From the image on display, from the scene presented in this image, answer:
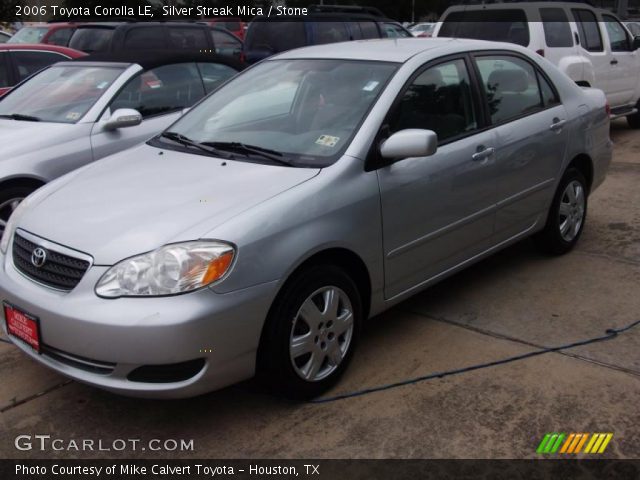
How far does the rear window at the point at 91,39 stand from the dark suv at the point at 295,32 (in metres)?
2.23

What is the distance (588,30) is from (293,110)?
6940 millimetres

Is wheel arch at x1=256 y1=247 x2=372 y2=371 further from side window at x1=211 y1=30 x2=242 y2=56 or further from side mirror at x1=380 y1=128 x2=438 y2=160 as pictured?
side window at x1=211 y1=30 x2=242 y2=56

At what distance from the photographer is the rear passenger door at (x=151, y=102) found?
5520 mm

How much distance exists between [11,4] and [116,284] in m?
12.9

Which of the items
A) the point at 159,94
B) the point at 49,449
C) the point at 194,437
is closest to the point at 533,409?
the point at 194,437

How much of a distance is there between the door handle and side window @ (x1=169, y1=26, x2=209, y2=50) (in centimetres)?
781

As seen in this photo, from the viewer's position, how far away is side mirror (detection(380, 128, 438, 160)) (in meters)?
3.38

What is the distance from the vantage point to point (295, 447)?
9.78 ft

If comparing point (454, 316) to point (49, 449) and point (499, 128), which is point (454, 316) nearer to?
point (499, 128)

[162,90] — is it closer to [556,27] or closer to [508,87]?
[508,87]

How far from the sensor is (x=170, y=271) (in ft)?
9.27

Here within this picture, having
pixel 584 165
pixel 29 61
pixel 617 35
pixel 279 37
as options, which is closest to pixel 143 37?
pixel 279 37

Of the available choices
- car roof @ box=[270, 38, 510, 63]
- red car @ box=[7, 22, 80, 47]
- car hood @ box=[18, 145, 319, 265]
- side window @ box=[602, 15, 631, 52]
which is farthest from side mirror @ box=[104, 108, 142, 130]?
red car @ box=[7, 22, 80, 47]

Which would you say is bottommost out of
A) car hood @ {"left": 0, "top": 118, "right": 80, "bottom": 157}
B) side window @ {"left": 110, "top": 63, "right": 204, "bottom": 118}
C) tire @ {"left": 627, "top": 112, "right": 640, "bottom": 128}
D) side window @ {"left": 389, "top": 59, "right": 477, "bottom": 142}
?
tire @ {"left": 627, "top": 112, "right": 640, "bottom": 128}
